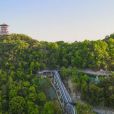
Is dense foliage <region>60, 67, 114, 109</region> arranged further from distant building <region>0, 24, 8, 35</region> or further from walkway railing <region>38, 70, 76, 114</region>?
distant building <region>0, 24, 8, 35</region>

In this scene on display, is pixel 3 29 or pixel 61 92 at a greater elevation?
pixel 3 29

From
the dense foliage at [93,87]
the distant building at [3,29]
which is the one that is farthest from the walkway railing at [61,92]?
the distant building at [3,29]

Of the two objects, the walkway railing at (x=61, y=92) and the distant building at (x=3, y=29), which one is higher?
the distant building at (x=3, y=29)

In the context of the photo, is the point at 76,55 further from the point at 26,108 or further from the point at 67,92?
the point at 26,108

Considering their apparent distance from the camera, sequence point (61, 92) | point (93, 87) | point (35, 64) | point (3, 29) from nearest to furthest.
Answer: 1. point (93, 87)
2. point (61, 92)
3. point (35, 64)
4. point (3, 29)

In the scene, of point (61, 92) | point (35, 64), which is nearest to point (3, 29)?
point (35, 64)

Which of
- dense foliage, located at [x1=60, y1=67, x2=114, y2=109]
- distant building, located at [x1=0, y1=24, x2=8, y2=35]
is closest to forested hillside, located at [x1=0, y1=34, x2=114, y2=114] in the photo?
dense foliage, located at [x1=60, y1=67, x2=114, y2=109]

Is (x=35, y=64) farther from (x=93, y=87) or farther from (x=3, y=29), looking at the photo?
(x=3, y=29)

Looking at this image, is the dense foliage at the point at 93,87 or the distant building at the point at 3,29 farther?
the distant building at the point at 3,29

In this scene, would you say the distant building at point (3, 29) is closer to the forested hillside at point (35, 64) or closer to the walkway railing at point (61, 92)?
the forested hillside at point (35, 64)
